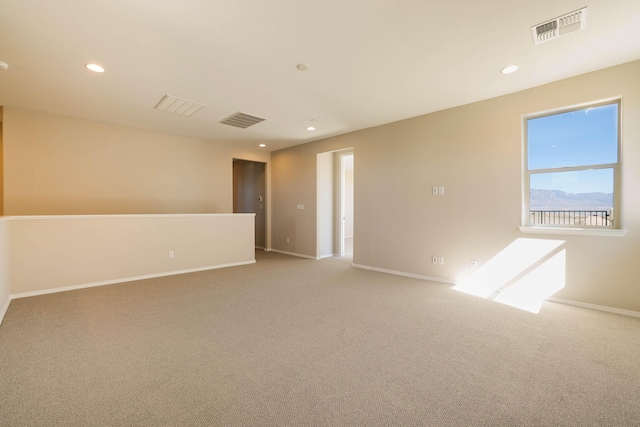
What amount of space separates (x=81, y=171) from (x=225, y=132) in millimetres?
2528

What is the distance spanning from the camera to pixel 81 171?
186 inches

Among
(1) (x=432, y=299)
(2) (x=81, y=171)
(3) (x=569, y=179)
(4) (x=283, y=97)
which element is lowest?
(1) (x=432, y=299)

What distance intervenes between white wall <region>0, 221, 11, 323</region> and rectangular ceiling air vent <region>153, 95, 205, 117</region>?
7.44ft

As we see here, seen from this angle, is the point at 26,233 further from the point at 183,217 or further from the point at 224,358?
the point at 224,358

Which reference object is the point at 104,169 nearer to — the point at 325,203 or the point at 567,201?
the point at 325,203

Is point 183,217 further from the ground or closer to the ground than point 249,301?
further from the ground

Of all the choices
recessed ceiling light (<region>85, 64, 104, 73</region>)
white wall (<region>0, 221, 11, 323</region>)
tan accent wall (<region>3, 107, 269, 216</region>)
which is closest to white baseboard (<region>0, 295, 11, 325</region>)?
white wall (<region>0, 221, 11, 323</region>)

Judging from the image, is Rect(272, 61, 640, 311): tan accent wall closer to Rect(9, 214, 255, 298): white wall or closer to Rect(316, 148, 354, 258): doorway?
Rect(316, 148, 354, 258): doorway

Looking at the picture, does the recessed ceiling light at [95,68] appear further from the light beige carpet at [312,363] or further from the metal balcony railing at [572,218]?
the metal balcony railing at [572,218]

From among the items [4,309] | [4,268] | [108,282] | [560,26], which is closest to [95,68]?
[4,268]

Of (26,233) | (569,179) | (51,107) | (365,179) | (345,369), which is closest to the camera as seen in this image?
(345,369)

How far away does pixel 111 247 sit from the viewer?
4.25 meters

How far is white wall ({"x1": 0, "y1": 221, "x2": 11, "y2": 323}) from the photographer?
9.75 ft

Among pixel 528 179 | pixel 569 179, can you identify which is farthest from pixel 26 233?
pixel 569 179
